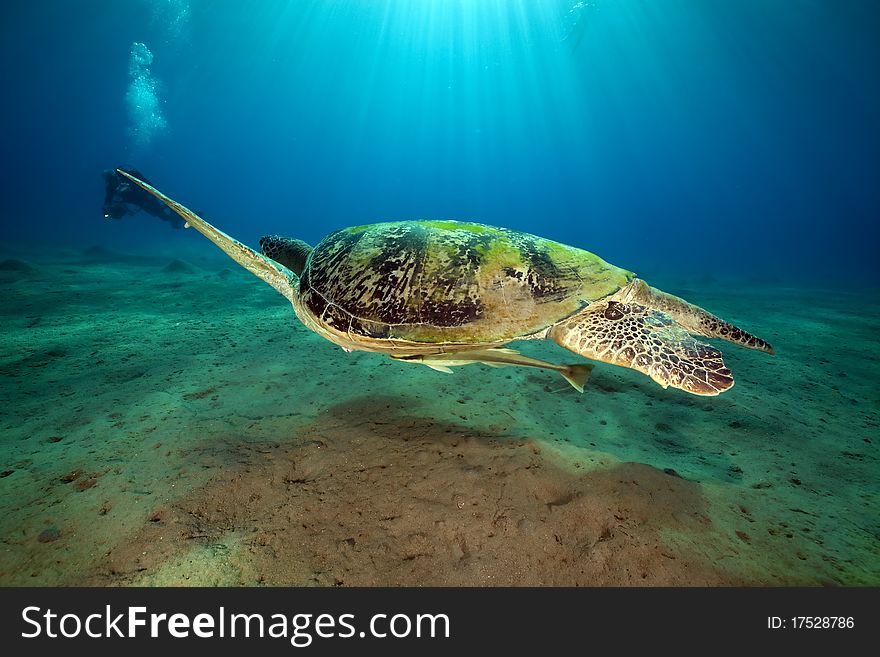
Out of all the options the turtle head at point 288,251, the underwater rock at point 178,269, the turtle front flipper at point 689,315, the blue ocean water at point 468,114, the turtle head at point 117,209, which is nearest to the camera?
the turtle front flipper at point 689,315

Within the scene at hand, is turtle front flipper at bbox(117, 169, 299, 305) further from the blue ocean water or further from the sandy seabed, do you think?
the blue ocean water

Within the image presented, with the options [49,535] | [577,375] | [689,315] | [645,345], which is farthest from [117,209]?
[689,315]

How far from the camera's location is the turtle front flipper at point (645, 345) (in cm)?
255

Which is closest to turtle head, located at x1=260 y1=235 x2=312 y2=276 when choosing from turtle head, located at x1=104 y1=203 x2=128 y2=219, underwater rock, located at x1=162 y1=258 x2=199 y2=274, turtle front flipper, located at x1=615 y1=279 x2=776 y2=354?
turtle front flipper, located at x1=615 y1=279 x2=776 y2=354

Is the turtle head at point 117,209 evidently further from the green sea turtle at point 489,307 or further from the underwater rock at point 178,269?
the green sea turtle at point 489,307

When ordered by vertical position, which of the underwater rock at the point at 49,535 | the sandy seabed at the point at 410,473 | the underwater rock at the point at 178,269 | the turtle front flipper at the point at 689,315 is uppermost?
the underwater rock at the point at 178,269

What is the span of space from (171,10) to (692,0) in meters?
74.5

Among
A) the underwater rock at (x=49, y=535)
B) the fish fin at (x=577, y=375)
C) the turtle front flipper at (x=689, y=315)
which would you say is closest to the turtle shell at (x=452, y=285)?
the turtle front flipper at (x=689, y=315)

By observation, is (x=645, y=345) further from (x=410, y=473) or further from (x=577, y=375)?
(x=410, y=473)

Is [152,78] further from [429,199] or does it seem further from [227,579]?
[227,579]

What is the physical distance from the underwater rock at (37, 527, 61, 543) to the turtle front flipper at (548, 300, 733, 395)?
11.7 feet

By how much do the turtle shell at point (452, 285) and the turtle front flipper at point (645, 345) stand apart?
0.71 ft
